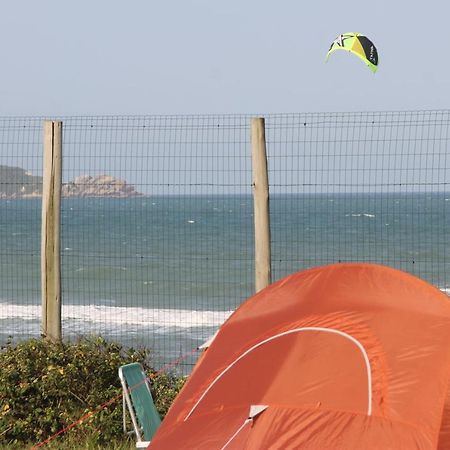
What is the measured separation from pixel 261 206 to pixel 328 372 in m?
2.63

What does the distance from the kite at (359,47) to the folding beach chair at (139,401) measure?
8.50ft

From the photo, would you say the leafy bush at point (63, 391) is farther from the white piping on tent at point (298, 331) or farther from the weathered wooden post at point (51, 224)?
the white piping on tent at point (298, 331)

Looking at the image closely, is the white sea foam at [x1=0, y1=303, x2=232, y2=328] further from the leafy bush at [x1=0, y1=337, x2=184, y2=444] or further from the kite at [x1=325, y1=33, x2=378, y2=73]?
the kite at [x1=325, y1=33, x2=378, y2=73]

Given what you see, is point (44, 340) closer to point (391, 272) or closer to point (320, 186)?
point (320, 186)

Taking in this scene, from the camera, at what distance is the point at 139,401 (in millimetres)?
6395

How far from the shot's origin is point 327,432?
4.52 meters

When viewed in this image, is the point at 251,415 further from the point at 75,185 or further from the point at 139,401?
the point at 75,185

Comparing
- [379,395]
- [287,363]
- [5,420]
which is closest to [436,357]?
[379,395]

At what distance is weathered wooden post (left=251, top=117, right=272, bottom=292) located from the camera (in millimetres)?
7203

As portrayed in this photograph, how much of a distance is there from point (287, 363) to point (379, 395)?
474mm

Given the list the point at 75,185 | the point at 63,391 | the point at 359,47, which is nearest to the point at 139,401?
the point at 63,391

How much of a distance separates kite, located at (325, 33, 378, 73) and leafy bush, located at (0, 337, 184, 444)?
2587 mm

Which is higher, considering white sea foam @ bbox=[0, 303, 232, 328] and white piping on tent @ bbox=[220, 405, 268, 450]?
white sea foam @ bbox=[0, 303, 232, 328]

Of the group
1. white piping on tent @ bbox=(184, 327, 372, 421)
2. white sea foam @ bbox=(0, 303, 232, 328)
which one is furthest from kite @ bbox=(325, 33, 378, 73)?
white sea foam @ bbox=(0, 303, 232, 328)
